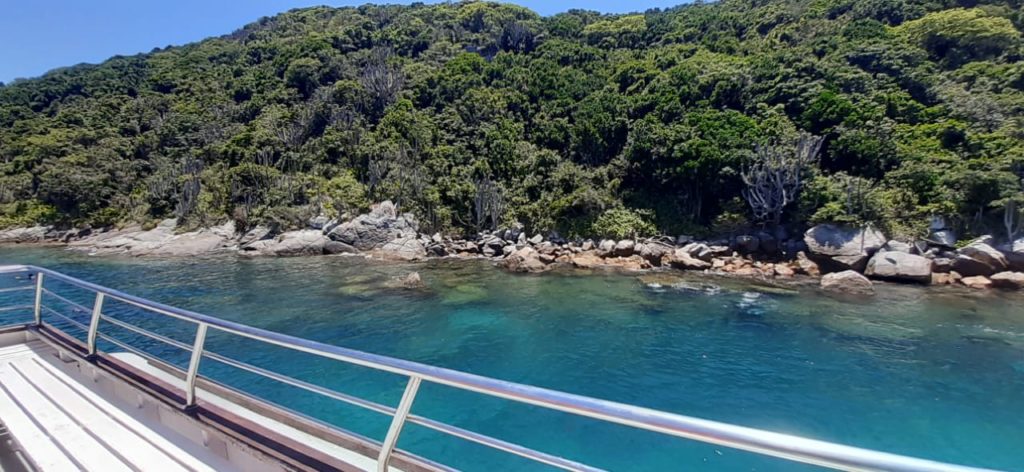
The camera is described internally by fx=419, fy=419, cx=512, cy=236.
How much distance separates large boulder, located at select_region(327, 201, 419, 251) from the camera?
29.5 m

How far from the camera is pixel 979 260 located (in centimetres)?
1802

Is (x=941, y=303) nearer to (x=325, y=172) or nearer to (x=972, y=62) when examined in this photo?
(x=972, y=62)

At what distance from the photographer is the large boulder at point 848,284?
56.5ft

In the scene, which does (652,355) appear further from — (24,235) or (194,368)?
(24,235)

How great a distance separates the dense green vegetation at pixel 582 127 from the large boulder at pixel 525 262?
17.2 ft

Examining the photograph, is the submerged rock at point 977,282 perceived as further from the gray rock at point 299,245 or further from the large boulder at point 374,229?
the gray rock at point 299,245

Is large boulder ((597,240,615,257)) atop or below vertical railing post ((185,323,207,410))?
below

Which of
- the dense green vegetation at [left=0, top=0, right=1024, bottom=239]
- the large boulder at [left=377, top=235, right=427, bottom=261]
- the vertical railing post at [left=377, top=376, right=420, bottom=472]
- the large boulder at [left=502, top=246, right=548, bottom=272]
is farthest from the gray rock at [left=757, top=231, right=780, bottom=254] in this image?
the vertical railing post at [left=377, top=376, right=420, bottom=472]

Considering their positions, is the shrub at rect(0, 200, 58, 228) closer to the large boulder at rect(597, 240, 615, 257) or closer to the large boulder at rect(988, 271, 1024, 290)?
the large boulder at rect(597, 240, 615, 257)

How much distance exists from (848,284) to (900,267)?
11.3ft

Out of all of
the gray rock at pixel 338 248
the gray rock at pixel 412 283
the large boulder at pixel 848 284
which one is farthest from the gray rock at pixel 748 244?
the gray rock at pixel 338 248

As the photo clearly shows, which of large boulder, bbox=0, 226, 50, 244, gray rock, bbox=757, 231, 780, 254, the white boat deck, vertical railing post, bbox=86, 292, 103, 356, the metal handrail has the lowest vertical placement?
large boulder, bbox=0, 226, 50, 244

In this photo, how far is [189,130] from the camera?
54.2 meters

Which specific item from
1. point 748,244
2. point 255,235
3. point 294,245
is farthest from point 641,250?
point 255,235
